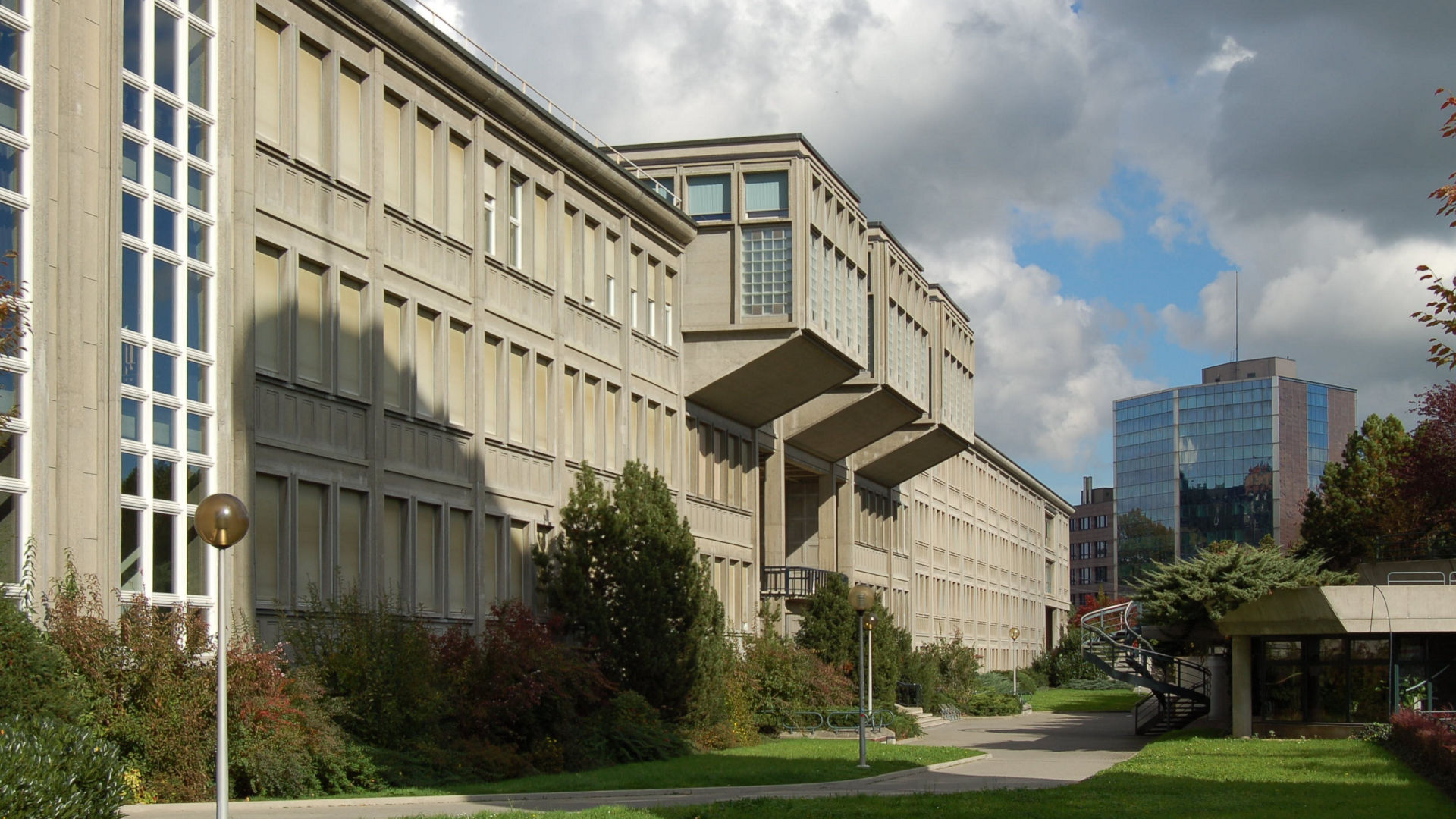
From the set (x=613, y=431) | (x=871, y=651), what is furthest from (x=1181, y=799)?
(x=871, y=651)

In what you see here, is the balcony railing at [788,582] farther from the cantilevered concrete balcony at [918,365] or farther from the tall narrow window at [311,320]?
the tall narrow window at [311,320]

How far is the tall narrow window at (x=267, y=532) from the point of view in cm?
2667

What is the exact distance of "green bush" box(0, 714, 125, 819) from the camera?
13.3 metres

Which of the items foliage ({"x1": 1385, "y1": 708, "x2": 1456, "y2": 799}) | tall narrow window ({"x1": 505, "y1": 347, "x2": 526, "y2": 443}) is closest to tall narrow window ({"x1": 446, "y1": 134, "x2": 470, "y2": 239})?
tall narrow window ({"x1": 505, "y1": 347, "x2": 526, "y2": 443})

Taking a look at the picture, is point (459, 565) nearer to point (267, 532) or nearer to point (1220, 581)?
point (267, 532)

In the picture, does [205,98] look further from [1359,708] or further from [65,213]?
[1359,708]

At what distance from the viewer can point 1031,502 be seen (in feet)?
392

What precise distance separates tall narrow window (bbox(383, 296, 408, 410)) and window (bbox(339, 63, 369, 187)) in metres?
2.50

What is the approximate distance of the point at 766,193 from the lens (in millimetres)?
47812

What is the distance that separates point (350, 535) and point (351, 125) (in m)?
7.69

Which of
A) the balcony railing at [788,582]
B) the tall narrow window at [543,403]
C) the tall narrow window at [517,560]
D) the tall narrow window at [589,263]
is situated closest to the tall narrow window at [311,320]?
the tall narrow window at [517,560]

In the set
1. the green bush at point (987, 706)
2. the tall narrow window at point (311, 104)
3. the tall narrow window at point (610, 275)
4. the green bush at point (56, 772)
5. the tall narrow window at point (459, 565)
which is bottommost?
the green bush at point (987, 706)

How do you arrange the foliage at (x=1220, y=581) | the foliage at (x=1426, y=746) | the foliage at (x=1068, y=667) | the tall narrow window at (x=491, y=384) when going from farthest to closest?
1. the foliage at (x=1068, y=667)
2. the foliage at (x=1220, y=581)
3. the tall narrow window at (x=491, y=384)
4. the foliage at (x=1426, y=746)

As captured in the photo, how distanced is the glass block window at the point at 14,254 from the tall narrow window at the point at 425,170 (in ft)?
37.1
